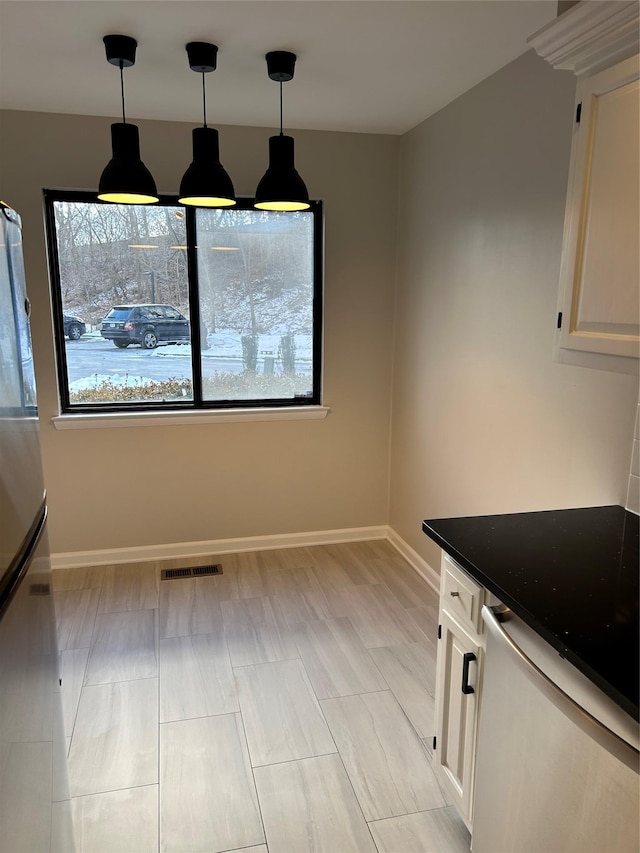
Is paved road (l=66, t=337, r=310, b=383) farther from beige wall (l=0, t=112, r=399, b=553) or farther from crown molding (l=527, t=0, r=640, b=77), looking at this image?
crown molding (l=527, t=0, r=640, b=77)

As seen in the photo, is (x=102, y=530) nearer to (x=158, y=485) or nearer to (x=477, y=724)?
(x=158, y=485)

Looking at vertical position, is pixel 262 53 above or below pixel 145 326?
above

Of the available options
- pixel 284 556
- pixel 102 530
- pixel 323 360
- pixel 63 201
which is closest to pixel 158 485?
pixel 102 530

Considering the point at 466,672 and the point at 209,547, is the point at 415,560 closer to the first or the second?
the point at 209,547

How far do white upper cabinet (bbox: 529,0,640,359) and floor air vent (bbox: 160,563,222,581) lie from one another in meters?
2.55

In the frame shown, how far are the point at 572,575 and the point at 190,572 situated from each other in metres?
2.55

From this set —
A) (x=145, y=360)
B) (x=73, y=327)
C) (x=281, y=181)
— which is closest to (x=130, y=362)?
(x=145, y=360)

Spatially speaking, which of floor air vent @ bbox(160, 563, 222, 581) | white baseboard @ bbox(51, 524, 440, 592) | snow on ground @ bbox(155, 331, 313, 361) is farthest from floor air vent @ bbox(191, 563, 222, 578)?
snow on ground @ bbox(155, 331, 313, 361)

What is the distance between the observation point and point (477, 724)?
1.57 meters

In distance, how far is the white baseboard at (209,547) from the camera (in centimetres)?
355

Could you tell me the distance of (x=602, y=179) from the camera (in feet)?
4.95

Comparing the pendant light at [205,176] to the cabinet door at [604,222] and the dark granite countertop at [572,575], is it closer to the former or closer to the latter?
the cabinet door at [604,222]

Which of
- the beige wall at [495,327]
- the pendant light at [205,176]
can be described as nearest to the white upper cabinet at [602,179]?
the beige wall at [495,327]

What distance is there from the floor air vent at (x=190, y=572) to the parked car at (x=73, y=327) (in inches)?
58.3
